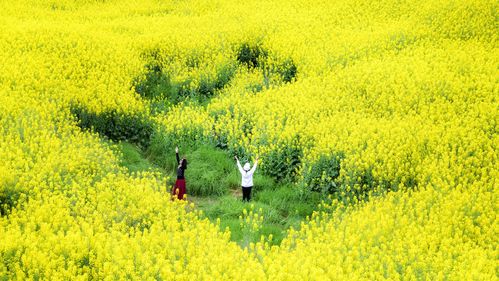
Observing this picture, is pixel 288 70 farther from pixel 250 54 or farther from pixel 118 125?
pixel 118 125

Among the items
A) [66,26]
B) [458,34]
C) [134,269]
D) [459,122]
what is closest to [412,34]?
[458,34]

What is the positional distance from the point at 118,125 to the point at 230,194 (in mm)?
4198

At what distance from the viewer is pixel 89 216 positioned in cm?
976

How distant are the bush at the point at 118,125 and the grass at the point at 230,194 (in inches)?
13.8

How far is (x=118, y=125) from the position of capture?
15203 mm

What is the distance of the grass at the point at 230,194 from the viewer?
11.4 metres

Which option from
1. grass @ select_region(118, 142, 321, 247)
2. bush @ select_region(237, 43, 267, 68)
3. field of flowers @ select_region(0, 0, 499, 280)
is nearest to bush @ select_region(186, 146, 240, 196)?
grass @ select_region(118, 142, 321, 247)

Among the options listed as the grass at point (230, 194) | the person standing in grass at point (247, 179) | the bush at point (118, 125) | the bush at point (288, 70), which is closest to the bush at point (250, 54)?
the bush at point (288, 70)

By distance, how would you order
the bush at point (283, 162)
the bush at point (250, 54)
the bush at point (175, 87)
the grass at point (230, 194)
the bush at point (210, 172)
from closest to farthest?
1. the grass at point (230, 194)
2. the bush at point (210, 172)
3. the bush at point (283, 162)
4. the bush at point (175, 87)
5. the bush at point (250, 54)

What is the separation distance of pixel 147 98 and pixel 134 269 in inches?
389

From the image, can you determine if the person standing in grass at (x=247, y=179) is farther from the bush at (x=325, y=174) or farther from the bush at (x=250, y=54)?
the bush at (x=250, y=54)

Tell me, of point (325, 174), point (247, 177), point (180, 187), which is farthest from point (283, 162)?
point (180, 187)

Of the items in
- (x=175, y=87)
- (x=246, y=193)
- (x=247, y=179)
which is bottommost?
(x=246, y=193)

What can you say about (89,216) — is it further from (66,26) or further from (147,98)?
(66,26)
